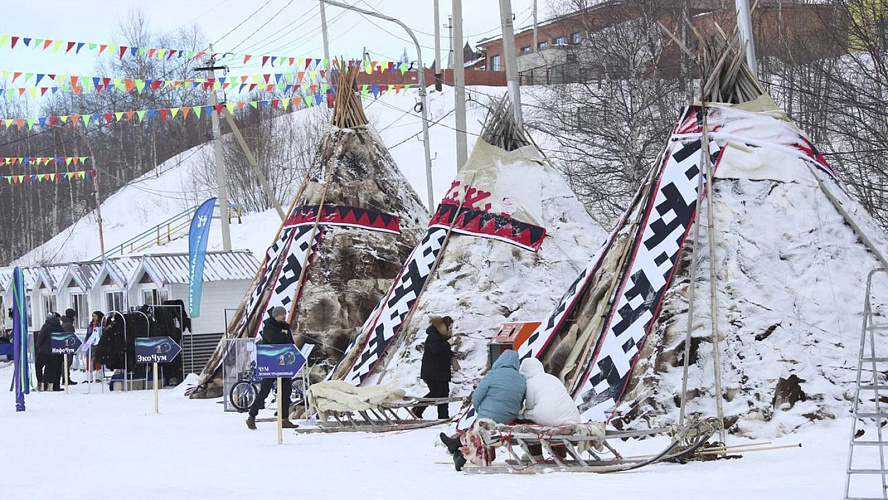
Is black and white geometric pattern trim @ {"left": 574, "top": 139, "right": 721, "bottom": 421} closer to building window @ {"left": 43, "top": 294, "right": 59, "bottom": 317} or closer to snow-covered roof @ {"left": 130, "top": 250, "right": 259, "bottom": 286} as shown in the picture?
snow-covered roof @ {"left": 130, "top": 250, "right": 259, "bottom": 286}

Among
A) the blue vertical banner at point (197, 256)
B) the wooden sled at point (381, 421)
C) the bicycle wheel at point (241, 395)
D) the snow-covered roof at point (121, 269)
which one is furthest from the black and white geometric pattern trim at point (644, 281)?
the snow-covered roof at point (121, 269)

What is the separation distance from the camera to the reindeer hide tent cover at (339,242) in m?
17.6

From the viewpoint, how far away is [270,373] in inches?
509

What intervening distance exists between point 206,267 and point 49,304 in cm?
892

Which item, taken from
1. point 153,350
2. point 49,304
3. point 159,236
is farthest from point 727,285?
point 159,236

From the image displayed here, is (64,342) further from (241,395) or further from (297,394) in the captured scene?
(297,394)

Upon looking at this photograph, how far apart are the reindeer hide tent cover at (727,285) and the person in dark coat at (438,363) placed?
155 centimetres

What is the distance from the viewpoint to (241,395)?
1595 cm

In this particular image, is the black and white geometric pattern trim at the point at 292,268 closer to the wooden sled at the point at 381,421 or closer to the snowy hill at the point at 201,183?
the wooden sled at the point at 381,421

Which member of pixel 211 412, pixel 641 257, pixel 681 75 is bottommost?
pixel 211 412

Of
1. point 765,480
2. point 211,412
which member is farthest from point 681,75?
point 765,480

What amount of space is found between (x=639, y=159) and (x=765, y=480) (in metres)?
15.2

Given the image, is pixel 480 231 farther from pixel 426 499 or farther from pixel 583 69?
pixel 583 69

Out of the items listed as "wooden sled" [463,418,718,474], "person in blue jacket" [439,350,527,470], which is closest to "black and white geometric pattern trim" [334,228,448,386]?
"person in blue jacket" [439,350,527,470]
